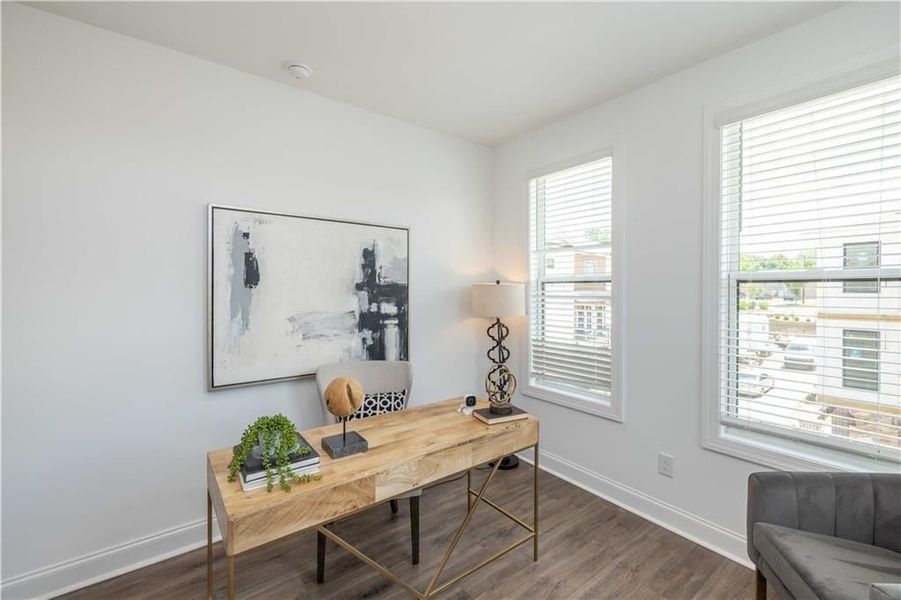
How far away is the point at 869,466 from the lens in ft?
5.82

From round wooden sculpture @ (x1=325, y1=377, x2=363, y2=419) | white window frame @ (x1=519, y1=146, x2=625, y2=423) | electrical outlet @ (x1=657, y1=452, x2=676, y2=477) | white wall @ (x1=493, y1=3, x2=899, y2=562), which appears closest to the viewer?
round wooden sculpture @ (x1=325, y1=377, x2=363, y2=419)

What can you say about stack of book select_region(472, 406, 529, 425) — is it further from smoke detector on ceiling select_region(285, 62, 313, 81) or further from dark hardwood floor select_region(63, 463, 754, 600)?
smoke detector on ceiling select_region(285, 62, 313, 81)

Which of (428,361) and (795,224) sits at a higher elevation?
(795,224)

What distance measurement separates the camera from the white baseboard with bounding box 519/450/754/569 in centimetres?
210

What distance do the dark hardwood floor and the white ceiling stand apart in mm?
2679

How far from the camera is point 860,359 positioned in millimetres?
1764

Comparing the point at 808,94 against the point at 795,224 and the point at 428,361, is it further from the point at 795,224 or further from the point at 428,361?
the point at 428,361

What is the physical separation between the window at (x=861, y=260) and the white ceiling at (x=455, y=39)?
110 cm

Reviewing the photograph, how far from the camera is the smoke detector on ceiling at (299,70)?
2236 millimetres

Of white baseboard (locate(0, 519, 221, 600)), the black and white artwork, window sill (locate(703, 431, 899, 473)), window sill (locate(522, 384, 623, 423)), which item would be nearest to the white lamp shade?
the black and white artwork

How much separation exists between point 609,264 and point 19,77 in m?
3.29

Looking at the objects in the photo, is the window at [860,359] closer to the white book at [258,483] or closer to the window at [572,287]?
the window at [572,287]

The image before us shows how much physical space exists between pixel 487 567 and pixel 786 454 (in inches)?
62.7

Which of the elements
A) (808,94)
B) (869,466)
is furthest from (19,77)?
(869,466)
